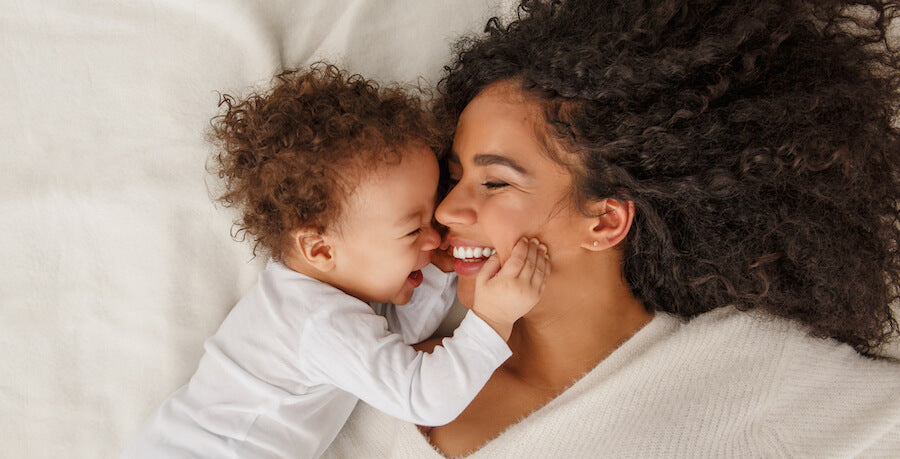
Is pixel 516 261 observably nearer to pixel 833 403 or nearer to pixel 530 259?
pixel 530 259

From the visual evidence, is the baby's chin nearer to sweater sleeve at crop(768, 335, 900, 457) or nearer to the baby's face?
the baby's face

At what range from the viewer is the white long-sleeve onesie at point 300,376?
1.78m

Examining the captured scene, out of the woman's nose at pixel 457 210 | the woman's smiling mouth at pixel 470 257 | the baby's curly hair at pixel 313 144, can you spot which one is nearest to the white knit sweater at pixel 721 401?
the woman's smiling mouth at pixel 470 257

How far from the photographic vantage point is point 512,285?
67.9 inches

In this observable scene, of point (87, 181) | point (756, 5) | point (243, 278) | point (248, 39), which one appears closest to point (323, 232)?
point (243, 278)

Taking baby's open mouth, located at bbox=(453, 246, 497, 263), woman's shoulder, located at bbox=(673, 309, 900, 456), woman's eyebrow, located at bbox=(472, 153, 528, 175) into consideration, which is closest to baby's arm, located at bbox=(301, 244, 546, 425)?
baby's open mouth, located at bbox=(453, 246, 497, 263)

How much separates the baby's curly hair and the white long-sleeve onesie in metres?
0.23

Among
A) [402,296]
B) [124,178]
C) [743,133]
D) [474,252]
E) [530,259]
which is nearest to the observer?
[743,133]

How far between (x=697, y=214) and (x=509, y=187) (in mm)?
532

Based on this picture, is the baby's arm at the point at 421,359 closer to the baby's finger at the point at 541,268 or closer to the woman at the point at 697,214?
the baby's finger at the point at 541,268

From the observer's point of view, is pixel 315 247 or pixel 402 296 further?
pixel 402 296

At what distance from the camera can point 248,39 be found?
85.5 inches

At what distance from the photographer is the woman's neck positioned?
1.93 m

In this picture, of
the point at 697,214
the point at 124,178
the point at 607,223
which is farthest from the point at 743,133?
the point at 124,178
